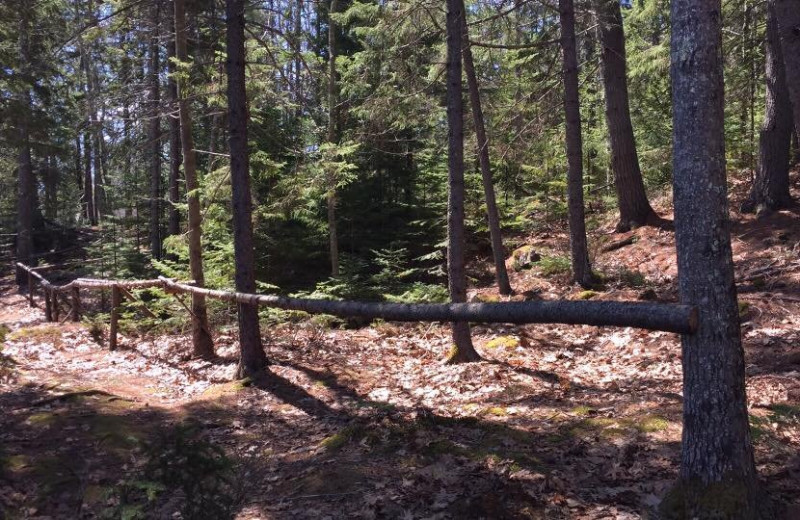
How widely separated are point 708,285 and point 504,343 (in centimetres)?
597

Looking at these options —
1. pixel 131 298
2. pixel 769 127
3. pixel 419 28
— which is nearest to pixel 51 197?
pixel 131 298

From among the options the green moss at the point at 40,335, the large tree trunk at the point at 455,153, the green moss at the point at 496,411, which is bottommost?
the green moss at the point at 496,411

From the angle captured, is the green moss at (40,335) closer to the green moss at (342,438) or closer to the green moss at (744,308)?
the green moss at (342,438)

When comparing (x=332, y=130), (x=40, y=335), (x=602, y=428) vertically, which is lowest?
(x=602, y=428)

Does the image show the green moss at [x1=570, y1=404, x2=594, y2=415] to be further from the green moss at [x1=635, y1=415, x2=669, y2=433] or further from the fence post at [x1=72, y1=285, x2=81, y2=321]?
the fence post at [x1=72, y1=285, x2=81, y2=321]

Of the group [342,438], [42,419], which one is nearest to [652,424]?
[342,438]

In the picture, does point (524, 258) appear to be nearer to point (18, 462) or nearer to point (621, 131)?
point (621, 131)

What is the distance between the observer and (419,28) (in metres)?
10.2

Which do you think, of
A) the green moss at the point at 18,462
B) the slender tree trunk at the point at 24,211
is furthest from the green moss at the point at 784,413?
the slender tree trunk at the point at 24,211

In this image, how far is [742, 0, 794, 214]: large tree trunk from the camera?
11.2 metres

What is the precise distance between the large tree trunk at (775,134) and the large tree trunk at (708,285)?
9.97 meters

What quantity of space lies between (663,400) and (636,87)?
13.7 meters

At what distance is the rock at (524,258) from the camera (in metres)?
14.9

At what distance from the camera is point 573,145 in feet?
35.3
